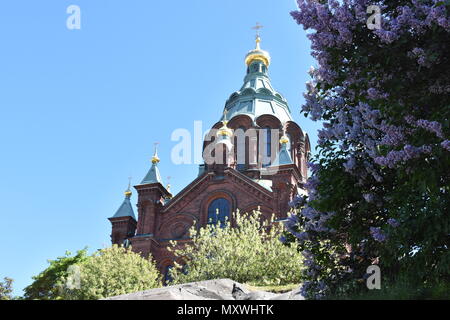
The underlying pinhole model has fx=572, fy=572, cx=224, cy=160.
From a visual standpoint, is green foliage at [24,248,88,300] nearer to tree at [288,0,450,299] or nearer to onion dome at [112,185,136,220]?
onion dome at [112,185,136,220]

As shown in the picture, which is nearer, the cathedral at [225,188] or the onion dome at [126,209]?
the cathedral at [225,188]

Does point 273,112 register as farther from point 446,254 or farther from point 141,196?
point 446,254

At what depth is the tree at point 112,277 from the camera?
31.4 meters

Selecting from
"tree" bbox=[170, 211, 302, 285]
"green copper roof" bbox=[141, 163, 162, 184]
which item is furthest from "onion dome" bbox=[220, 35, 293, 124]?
"tree" bbox=[170, 211, 302, 285]

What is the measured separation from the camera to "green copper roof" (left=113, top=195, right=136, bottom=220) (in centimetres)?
4238

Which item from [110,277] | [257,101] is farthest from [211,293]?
[257,101]

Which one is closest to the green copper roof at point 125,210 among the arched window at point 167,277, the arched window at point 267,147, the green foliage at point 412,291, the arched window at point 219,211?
the arched window at point 167,277

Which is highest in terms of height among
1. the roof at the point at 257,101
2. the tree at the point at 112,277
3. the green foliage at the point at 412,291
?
the roof at the point at 257,101

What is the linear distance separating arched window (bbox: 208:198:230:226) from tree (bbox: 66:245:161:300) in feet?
23.1

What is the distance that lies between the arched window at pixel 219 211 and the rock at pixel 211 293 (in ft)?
73.3

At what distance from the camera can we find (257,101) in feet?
167

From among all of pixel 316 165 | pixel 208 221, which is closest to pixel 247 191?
pixel 208 221

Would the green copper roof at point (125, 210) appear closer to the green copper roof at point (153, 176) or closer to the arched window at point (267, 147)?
the green copper roof at point (153, 176)

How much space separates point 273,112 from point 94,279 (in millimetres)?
23951
